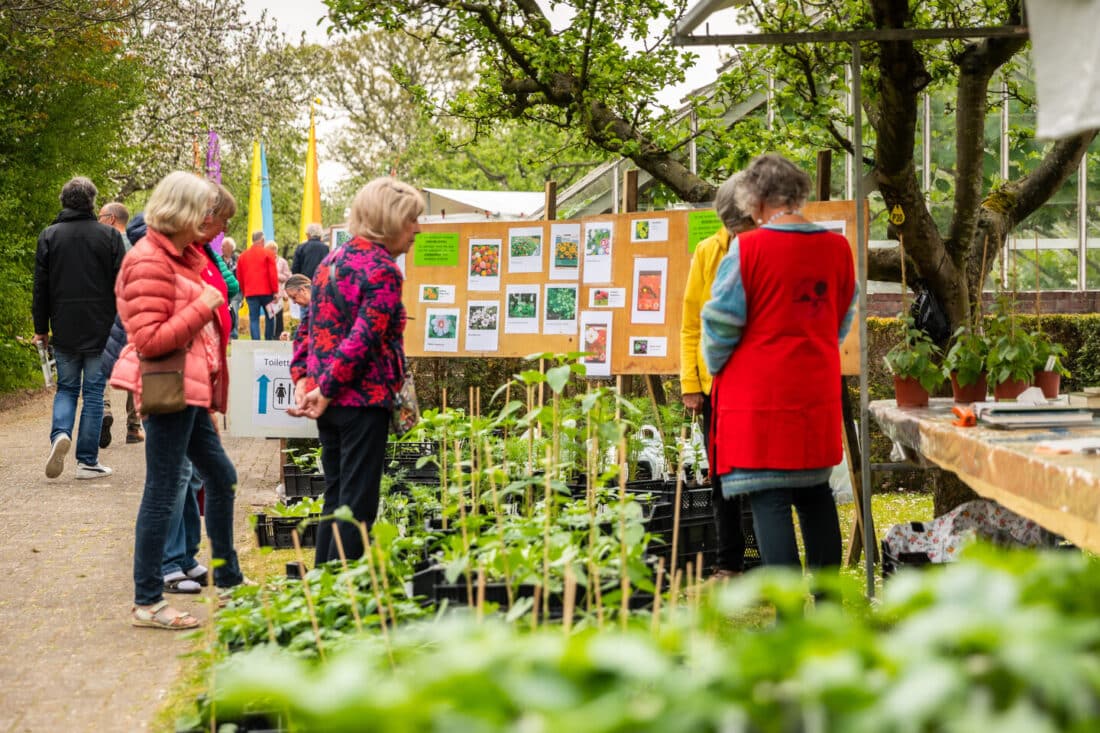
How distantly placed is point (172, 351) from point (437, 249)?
3.81m

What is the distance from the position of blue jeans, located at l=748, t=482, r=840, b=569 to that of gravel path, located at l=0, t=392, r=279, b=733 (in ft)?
5.83

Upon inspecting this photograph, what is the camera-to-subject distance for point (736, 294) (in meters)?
3.90

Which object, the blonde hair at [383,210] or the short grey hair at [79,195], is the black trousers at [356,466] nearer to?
the blonde hair at [383,210]

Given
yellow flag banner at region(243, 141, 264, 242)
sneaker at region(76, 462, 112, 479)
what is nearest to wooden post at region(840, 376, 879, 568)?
sneaker at region(76, 462, 112, 479)

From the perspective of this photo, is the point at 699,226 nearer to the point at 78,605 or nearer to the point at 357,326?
the point at 357,326

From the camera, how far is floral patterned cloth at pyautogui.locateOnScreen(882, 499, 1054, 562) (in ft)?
16.2

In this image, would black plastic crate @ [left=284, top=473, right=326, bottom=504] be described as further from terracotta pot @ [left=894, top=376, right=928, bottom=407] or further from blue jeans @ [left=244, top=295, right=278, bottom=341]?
blue jeans @ [left=244, top=295, right=278, bottom=341]

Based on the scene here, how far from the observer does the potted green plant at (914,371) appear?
5230 millimetres

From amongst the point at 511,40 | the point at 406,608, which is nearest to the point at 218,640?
the point at 406,608

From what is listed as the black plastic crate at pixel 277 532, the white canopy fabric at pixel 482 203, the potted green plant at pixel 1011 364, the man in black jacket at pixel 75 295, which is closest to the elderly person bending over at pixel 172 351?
the black plastic crate at pixel 277 532

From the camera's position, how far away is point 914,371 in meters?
5.24

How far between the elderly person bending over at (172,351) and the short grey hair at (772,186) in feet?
6.51

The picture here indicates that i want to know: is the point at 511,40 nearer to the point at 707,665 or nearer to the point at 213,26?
the point at 707,665

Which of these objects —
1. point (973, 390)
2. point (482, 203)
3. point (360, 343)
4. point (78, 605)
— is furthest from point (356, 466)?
point (482, 203)
